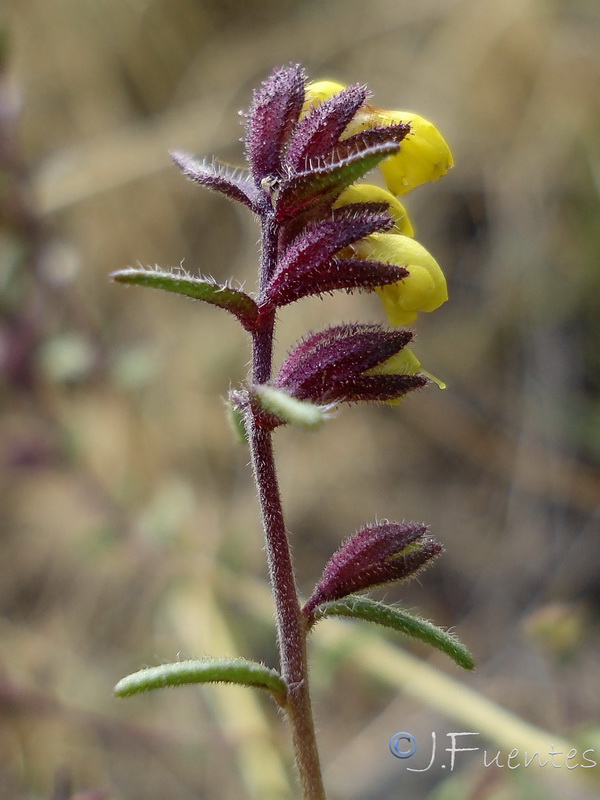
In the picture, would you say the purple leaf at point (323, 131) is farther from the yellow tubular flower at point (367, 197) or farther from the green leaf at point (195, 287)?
the green leaf at point (195, 287)

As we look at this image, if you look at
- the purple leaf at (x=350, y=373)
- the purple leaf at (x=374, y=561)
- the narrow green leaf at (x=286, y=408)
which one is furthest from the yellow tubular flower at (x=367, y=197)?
the purple leaf at (x=374, y=561)

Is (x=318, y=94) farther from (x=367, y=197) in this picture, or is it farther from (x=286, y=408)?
(x=286, y=408)

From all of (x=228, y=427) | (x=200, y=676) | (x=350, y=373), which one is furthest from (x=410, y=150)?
(x=228, y=427)

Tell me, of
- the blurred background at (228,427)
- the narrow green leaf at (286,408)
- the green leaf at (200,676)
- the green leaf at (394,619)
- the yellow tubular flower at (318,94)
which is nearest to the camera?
the narrow green leaf at (286,408)

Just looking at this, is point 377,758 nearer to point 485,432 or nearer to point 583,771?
point 583,771

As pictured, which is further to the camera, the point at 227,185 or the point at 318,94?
the point at 318,94

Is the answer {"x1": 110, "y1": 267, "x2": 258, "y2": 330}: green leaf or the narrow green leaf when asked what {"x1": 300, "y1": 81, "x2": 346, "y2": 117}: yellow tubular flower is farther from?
the narrow green leaf

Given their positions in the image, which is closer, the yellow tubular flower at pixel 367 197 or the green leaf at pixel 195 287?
the green leaf at pixel 195 287
